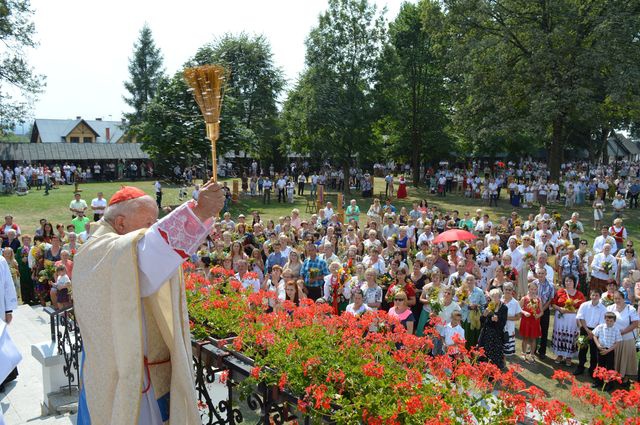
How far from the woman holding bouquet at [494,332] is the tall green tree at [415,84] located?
26.8 m

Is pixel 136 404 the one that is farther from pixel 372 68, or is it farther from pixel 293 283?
pixel 372 68

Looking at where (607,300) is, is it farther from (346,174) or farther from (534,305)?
(346,174)

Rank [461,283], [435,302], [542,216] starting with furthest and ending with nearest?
[542,216]
[461,283]
[435,302]

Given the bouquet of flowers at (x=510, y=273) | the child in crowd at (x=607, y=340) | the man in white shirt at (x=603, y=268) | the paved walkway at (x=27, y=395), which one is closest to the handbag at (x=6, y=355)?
the paved walkway at (x=27, y=395)

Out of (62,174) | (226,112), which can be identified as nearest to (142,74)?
(62,174)

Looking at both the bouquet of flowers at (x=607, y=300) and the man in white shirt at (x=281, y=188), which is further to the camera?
the man in white shirt at (x=281, y=188)

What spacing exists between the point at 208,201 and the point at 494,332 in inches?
291

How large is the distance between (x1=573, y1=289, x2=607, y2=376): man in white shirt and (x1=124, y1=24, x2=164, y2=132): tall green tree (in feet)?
186

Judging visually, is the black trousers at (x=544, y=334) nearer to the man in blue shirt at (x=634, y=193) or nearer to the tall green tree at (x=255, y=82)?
the man in blue shirt at (x=634, y=193)

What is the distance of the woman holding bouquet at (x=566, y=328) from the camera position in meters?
9.38

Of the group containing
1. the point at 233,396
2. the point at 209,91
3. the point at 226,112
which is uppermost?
the point at 226,112

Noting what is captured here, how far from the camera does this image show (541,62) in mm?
28344

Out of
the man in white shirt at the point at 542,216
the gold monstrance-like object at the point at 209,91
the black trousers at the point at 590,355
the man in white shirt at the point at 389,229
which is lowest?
the black trousers at the point at 590,355

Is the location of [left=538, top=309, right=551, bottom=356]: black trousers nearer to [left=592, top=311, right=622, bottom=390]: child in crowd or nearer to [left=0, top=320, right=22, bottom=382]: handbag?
[left=592, top=311, right=622, bottom=390]: child in crowd
